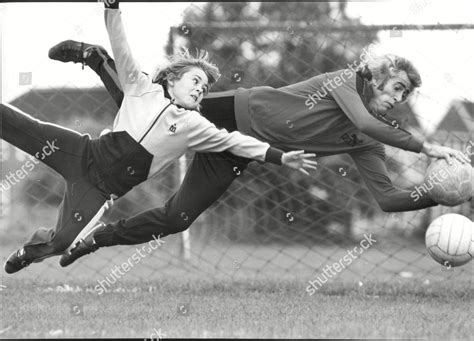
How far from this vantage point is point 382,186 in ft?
16.3

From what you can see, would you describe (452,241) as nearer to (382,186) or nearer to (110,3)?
(382,186)

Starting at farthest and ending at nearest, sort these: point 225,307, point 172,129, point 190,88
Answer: point 225,307, point 190,88, point 172,129

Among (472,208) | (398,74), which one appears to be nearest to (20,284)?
(398,74)

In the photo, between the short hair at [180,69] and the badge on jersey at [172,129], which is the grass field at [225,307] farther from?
the short hair at [180,69]

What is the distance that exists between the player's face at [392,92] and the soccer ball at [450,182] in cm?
47

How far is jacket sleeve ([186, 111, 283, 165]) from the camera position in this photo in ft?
14.1

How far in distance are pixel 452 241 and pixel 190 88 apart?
1873mm

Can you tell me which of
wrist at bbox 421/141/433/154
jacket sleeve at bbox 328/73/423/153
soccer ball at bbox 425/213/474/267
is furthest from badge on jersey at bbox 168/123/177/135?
soccer ball at bbox 425/213/474/267

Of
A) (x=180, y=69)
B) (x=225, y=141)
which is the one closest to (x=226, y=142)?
(x=225, y=141)

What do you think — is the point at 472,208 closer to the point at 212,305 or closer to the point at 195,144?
the point at 212,305

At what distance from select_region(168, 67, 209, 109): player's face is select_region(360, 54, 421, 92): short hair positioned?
105cm

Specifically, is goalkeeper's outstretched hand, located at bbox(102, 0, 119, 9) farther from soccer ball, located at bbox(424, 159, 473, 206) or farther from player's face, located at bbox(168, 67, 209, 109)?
soccer ball, located at bbox(424, 159, 473, 206)

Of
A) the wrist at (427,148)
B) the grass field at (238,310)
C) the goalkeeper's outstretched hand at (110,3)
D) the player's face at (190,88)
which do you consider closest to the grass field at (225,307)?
Result: the grass field at (238,310)

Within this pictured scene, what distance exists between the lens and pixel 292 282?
605 centimetres
